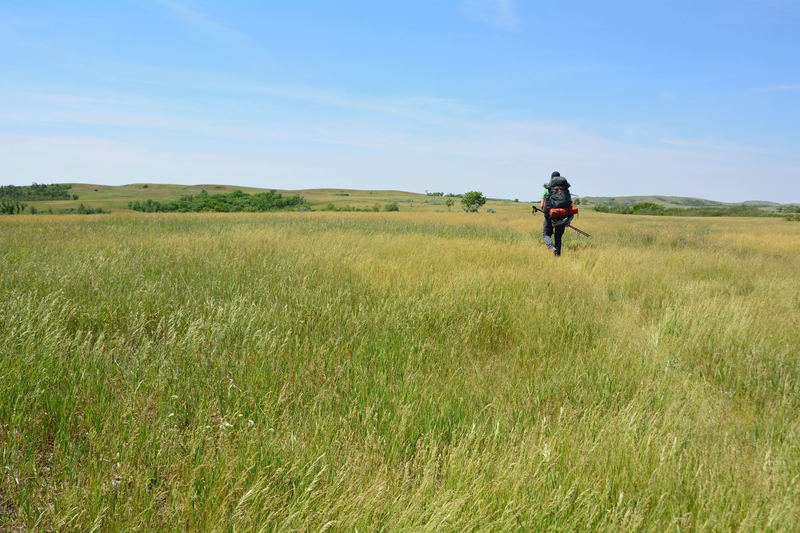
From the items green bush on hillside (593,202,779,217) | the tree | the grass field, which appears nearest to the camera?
the grass field

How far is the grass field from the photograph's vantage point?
5.64 ft

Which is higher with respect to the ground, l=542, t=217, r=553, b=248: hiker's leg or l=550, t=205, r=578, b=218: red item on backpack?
l=550, t=205, r=578, b=218: red item on backpack

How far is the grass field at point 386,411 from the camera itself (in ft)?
5.64

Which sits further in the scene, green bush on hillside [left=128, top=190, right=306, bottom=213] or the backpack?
green bush on hillside [left=128, top=190, right=306, bottom=213]

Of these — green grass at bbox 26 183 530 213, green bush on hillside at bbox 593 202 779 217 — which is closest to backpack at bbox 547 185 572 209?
green bush on hillside at bbox 593 202 779 217

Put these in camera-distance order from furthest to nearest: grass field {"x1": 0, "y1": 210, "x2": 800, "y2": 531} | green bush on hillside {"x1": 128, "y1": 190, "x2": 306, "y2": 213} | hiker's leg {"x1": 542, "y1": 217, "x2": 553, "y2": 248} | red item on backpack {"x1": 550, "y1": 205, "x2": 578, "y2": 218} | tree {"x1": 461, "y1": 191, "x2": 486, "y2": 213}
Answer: green bush on hillside {"x1": 128, "y1": 190, "x2": 306, "y2": 213}
tree {"x1": 461, "y1": 191, "x2": 486, "y2": 213}
hiker's leg {"x1": 542, "y1": 217, "x2": 553, "y2": 248}
red item on backpack {"x1": 550, "y1": 205, "x2": 578, "y2": 218}
grass field {"x1": 0, "y1": 210, "x2": 800, "y2": 531}

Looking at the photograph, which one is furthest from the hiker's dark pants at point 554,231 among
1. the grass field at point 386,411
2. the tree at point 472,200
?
the tree at point 472,200

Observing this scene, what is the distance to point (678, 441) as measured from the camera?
2.27 m

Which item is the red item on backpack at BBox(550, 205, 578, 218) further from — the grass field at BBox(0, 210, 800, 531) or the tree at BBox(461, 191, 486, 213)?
the tree at BBox(461, 191, 486, 213)

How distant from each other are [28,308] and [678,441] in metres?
4.52

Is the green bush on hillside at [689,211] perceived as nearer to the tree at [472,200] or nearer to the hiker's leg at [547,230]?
the tree at [472,200]

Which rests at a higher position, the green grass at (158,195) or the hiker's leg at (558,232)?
the green grass at (158,195)

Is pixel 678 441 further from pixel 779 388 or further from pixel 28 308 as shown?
pixel 28 308

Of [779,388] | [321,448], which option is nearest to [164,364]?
[321,448]
